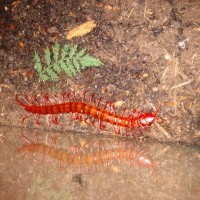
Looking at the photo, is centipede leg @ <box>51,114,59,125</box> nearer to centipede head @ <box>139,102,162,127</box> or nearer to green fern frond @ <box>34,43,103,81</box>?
green fern frond @ <box>34,43,103,81</box>

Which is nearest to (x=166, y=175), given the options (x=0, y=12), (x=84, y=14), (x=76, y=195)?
(x=76, y=195)

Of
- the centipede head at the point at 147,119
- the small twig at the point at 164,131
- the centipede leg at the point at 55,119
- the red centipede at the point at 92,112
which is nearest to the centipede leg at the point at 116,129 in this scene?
the red centipede at the point at 92,112

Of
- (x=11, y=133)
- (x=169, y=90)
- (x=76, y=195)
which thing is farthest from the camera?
(x=11, y=133)

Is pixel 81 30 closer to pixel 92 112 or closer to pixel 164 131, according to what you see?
pixel 92 112

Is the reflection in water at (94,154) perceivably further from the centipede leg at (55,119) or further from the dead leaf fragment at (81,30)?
the dead leaf fragment at (81,30)

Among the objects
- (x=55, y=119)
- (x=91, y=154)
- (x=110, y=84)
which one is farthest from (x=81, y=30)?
(x=91, y=154)

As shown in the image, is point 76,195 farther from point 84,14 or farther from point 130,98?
point 84,14
